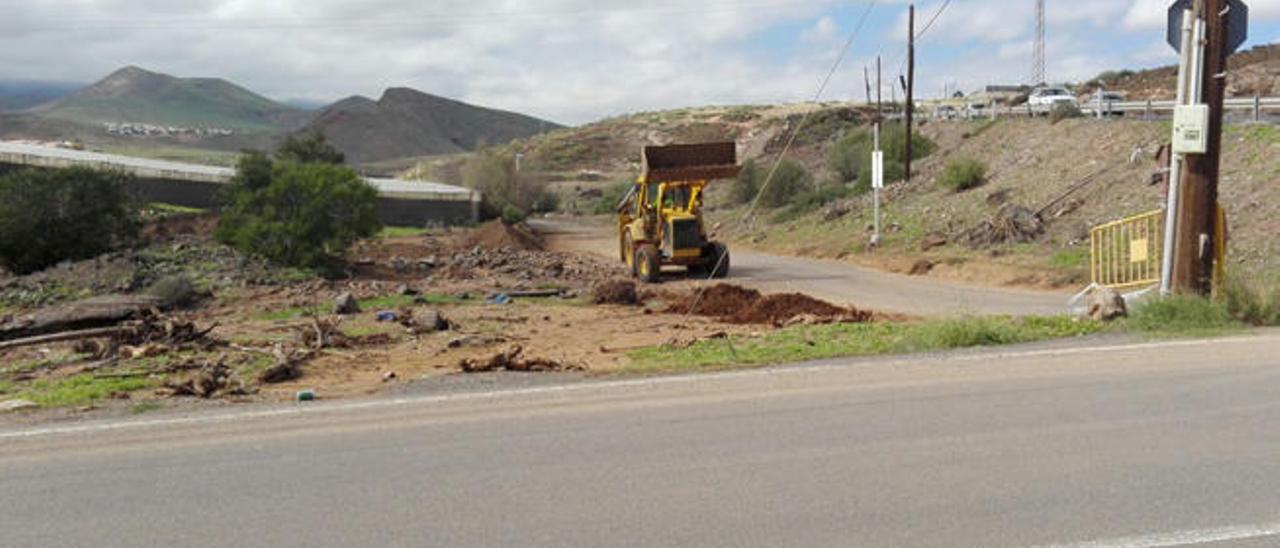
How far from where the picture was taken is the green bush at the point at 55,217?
3409 cm

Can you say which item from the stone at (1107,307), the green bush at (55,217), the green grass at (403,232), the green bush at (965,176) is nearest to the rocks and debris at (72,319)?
the green bush at (55,217)

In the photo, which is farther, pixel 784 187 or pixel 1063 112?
pixel 784 187

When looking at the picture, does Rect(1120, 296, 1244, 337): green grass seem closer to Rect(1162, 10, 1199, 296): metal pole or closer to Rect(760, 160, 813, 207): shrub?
Rect(1162, 10, 1199, 296): metal pole

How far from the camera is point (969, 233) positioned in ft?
121

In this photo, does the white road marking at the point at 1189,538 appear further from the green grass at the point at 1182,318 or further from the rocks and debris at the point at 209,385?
the rocks and debris at the point at 209,385

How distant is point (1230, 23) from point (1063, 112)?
35.4m

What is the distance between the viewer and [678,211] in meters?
32.8

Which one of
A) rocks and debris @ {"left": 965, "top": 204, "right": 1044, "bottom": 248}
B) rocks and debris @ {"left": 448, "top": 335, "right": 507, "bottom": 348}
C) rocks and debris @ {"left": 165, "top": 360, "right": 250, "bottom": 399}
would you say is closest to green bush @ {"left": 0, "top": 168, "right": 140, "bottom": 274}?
rocks and debris @ {"left": 448, "top": 335, "right": 507, "bottom": 348}

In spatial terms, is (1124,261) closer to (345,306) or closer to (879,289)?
(879,289)

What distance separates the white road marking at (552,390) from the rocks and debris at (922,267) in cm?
2182

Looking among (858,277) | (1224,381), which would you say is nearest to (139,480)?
(1224,381)

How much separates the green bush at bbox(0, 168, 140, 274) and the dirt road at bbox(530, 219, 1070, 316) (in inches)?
650

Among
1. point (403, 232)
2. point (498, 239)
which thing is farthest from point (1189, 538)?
point (403, 232)

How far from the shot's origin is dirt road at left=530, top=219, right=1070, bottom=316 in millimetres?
24172
